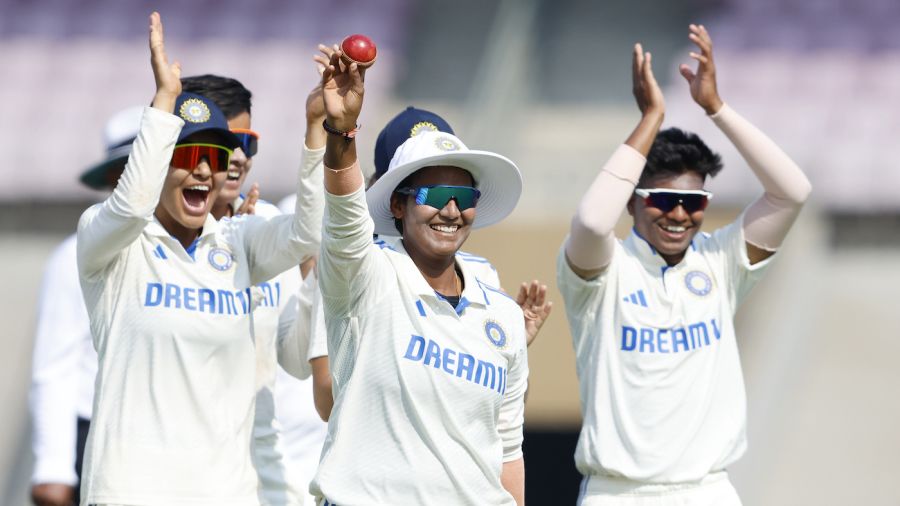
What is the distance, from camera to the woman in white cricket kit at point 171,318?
4000 millimetres

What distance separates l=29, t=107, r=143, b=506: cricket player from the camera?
5.09m

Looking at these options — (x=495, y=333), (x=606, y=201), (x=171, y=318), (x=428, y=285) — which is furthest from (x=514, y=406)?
(x=171, y=318)

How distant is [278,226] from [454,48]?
927 cm

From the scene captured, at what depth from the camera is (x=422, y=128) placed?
170 inches

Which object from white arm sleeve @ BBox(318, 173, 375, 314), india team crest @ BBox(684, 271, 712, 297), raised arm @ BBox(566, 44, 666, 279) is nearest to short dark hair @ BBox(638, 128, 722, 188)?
raised arm @ BBox(566, 44, 666, 279)

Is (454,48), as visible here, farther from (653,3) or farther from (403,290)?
(403,290)

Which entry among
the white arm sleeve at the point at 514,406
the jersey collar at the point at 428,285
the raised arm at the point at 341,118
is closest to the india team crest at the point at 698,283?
the white arm sleeve at the point at 514,406

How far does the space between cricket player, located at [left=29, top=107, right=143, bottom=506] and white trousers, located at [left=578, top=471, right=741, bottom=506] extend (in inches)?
70.5

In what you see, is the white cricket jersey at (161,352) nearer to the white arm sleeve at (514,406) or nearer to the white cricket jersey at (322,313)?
the white cricket jersey at (322,313)

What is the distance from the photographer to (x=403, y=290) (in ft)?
12.2

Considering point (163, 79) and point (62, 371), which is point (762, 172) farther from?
point (62, 371)

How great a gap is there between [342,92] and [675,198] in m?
1.81

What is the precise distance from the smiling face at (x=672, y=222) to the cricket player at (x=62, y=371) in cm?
178

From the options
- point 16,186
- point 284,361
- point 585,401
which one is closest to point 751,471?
point 585,401
